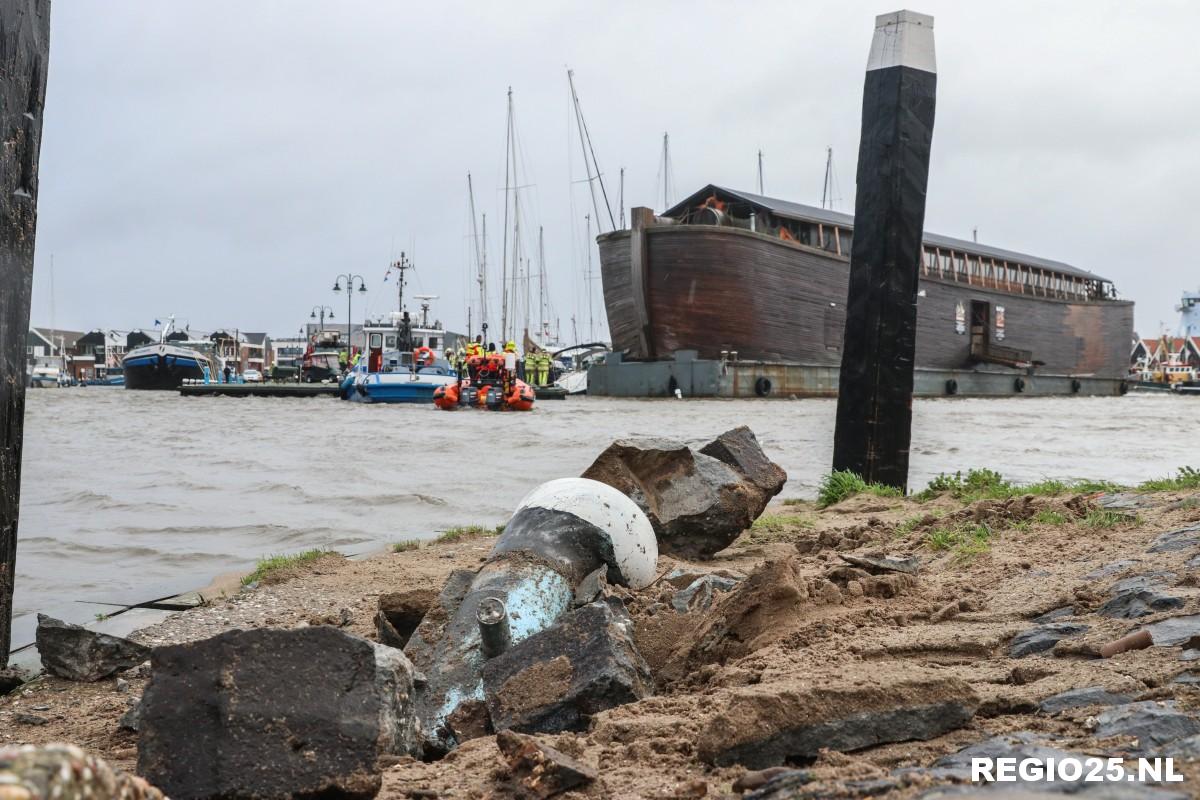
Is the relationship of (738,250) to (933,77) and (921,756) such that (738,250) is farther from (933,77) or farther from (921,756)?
(921,756)

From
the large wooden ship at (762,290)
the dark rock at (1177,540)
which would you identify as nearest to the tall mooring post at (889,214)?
the dark rock at (1177,540)

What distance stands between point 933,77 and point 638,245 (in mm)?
33820

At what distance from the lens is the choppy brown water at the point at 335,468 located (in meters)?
7.83

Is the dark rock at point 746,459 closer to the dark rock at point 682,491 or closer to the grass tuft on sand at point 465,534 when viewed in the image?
the dark rock at point 682,491

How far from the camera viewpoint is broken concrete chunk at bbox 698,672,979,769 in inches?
92.8

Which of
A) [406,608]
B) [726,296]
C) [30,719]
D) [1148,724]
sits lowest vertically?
[30,719]

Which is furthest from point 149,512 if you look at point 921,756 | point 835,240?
point 835,240

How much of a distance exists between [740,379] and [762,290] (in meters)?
3.92

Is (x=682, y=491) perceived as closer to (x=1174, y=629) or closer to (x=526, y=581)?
(x=526, y=581)

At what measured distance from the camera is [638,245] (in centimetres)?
4094

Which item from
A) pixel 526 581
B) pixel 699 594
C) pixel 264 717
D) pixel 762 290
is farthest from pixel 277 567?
pixel 762 290

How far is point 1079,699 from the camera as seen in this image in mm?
2416

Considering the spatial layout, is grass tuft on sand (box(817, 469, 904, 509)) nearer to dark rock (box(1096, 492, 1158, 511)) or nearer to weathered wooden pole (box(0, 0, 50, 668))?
dark rock (box(1096, 492, 1158, 511))
